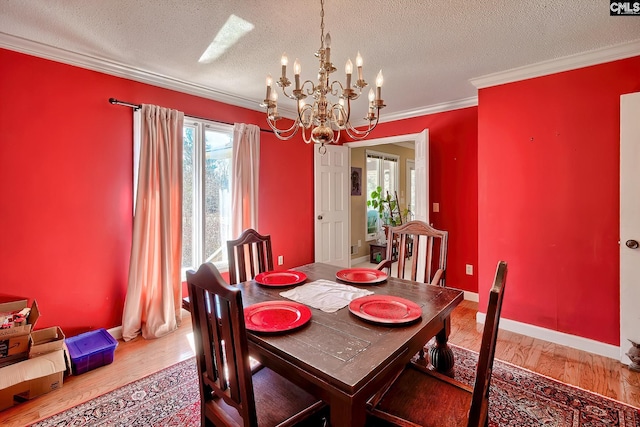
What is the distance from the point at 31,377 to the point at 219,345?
1677mm

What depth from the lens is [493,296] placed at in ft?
3.17

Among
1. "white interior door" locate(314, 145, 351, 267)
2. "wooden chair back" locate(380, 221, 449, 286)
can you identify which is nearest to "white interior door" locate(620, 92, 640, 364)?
"wooden chair back" locate(380, 221, 449, 286)

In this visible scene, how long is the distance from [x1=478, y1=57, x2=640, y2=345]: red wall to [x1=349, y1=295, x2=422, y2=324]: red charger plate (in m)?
1.87

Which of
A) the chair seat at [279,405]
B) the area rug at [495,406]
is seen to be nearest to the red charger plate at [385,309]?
the chair seat at [279,405]

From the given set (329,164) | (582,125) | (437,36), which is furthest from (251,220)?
(582,125)

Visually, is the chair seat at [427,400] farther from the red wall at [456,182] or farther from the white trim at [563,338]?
the red wall at [456,182]

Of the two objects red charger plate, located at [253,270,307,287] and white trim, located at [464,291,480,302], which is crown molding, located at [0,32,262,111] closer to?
red charger plate, located at [253,270,307,287]

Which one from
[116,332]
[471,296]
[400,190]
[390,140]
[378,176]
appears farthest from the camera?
→ [400,190]

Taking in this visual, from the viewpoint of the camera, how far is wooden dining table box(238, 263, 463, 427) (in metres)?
0.97

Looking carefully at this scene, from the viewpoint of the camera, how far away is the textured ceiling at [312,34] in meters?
1.80

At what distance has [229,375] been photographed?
1.07 m

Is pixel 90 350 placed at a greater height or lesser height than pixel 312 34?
lesser

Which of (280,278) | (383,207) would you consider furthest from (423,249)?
(383,207)

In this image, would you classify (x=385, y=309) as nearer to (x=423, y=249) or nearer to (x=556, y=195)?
(x=423, y=249)
